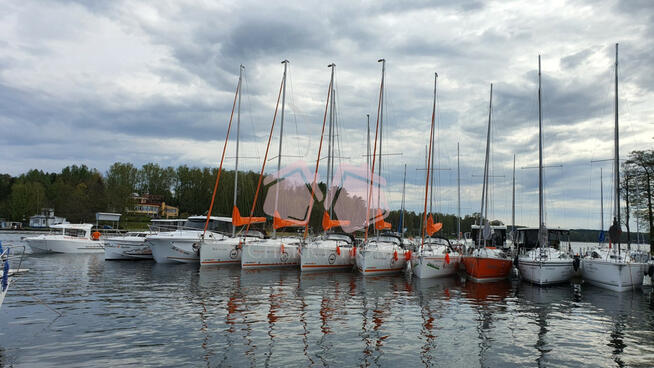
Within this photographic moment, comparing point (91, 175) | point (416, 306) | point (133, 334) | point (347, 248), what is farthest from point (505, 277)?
A: point (91, 175)

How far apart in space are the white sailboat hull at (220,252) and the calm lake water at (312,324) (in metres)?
6.51

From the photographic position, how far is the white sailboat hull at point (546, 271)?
2460 centimetres

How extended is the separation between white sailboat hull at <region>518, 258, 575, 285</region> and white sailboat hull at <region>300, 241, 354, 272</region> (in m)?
11.9

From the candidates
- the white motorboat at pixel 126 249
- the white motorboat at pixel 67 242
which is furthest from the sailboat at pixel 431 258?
the white motorboat at pixel 67 242

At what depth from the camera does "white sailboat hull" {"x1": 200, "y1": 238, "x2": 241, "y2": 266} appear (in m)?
30.3

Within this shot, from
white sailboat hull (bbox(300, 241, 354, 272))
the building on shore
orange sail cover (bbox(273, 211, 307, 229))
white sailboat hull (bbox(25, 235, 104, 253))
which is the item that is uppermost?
the building on shore

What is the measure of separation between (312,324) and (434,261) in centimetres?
1529

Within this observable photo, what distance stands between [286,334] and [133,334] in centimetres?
424

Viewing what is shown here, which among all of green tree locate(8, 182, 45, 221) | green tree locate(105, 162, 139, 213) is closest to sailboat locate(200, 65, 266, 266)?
green tree locate(105, 162, 139, 213)

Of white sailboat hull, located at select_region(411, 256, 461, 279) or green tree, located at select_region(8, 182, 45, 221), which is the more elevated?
green tree, located at select_region(8, 182, 45, 221)

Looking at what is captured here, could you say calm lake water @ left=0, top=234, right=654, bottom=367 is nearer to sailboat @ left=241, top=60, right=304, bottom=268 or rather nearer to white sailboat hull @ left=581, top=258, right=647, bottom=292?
white sailboat hull @ left=581, top=258, right=647, bottom=292

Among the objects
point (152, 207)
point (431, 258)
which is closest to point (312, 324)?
point (431, 258)

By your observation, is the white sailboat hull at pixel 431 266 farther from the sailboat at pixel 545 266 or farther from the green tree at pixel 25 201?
the green tree at pixel 25 201

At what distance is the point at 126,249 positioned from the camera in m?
35.8
